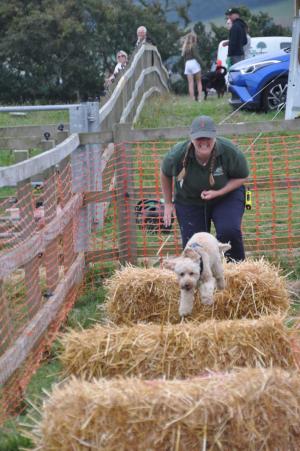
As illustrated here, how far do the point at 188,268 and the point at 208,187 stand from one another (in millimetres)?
1822

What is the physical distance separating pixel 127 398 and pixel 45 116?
54.2ft

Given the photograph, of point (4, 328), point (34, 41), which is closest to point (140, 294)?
point (4, 328)

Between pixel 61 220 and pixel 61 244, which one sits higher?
pixel 61 220

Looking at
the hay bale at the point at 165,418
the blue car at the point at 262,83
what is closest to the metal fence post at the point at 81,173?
the hay bale at the point at 165,418

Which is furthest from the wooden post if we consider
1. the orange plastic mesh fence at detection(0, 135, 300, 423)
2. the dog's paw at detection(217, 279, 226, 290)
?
the dog's paw at detection(217, 279, 226, 290)

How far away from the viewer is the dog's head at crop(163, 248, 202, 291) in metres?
5.50

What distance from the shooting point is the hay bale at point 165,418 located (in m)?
4.27

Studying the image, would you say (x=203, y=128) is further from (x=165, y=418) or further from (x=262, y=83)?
(x=262, y=83)

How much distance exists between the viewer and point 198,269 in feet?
18.2

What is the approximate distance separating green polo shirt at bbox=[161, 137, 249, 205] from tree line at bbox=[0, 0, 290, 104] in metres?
28.6

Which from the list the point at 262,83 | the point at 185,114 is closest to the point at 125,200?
the point at 262,83

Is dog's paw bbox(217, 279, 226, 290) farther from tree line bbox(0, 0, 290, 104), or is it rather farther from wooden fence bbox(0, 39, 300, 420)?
tree line bbox(0, 0, 290, 104)

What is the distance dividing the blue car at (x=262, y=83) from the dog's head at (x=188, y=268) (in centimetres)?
1232

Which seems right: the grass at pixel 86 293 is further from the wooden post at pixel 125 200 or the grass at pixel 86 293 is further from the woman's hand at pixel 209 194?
the woman's hand at pixel 209 194
